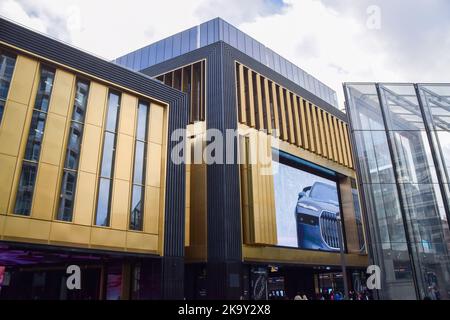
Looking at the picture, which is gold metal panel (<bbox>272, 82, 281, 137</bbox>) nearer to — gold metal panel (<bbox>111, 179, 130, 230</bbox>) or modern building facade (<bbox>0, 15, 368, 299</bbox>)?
modern building facade (<bbox>0, 15, 368, 299</bbox>)

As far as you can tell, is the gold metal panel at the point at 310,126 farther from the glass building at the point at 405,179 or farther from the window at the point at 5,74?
the window at the point at 5,74

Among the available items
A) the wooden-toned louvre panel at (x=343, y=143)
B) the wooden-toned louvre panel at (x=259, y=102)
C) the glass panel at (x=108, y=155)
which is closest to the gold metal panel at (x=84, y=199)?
the glass panel at (x=108, y=155)

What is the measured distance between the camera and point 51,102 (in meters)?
20.3

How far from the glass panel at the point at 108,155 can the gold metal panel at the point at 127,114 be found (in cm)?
86

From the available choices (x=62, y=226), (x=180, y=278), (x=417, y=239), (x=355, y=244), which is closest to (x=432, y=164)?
(x=417, y=239)

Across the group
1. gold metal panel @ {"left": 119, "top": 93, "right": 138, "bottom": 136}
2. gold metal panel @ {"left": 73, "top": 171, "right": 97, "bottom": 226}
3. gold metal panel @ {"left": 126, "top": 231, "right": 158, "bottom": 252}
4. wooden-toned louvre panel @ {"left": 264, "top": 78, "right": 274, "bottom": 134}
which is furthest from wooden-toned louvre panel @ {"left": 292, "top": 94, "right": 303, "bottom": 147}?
gold metal panel @ {"left": 73, "top": 171, "right": 97, "bottom": 226}

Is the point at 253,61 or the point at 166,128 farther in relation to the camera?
the point at 253,61

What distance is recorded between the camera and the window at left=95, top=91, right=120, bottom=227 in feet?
68.8

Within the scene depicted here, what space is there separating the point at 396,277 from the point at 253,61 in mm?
23837

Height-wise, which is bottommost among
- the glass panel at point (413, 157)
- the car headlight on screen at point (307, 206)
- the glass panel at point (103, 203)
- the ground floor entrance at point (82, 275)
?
the ground floor entrance at point (82, 275)

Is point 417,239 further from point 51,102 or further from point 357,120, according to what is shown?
point 51,102

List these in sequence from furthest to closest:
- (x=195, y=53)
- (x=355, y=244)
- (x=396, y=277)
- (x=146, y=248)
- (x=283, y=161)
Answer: (x=355, y=244), (x=283, y=161), (x=195, y=53), (x=146, y=248), (x=396, y=277)

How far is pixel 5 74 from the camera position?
19.1 metres

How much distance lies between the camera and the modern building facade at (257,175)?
2783 cm
